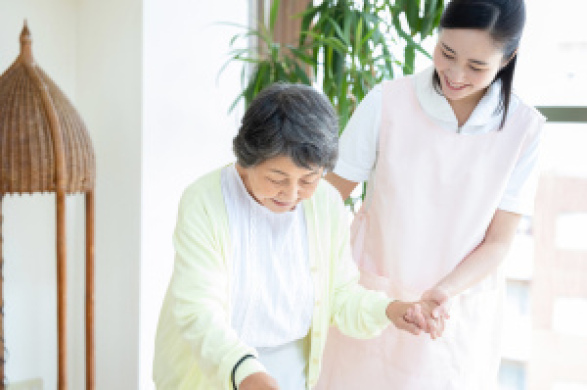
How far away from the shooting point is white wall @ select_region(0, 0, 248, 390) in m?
2.45

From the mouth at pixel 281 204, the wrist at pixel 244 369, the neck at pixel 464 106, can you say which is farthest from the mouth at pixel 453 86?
the wrist at pixel 244 369

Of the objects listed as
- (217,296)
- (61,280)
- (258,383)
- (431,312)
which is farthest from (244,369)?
(61,280)

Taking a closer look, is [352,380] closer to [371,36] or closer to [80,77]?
[371,36]

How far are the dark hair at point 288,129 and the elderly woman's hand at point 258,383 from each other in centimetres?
37

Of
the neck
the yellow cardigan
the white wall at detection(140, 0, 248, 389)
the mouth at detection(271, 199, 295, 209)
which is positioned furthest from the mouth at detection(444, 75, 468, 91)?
the white wall at detection(140, 0, 248, 389)

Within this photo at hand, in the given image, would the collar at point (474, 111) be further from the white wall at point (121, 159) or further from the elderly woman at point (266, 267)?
the white wall at point (121, 159)

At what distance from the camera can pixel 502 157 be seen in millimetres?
1585

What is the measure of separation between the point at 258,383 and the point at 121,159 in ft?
5.07

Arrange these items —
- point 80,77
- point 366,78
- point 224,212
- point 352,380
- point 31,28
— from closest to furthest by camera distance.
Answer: point 224,212
point 352,380
point 366,78
point 31,28
point 80,77

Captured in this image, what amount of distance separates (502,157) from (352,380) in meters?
0.63

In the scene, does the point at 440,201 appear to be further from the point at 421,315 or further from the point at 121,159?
the point at 121,159

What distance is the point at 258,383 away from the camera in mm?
1130

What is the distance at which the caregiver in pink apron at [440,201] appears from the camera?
1.59 metres

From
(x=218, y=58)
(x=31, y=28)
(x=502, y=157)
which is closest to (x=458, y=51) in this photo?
(x=502, y=157)
